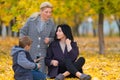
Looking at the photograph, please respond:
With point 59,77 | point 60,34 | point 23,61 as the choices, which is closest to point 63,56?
point 60,34

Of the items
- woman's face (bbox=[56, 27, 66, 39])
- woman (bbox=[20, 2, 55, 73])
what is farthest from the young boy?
woman's face (bbox=[56, 27, 66, 39])

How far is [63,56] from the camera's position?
10062 millimetres

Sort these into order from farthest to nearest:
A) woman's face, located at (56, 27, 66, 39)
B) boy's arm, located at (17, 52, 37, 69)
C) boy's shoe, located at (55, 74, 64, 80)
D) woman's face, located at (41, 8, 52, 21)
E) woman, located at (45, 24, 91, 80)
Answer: woman's face, located at (56, 27, 66, 39), woman's face, located at (41, 8, 52, 21), woman, located at (45, 24, 91, 80), boy's shoe, located at (55, 74, 64, 80), boy's arm, located at (17, 52, 37, 69)

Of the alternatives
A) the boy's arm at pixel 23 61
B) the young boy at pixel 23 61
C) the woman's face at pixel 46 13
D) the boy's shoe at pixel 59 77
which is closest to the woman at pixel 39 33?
the woman's face at pixel 46 13

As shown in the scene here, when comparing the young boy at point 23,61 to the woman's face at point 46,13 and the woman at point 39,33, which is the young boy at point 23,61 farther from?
the woman's face at point 46,13

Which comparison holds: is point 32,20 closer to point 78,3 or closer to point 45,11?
point 45,11

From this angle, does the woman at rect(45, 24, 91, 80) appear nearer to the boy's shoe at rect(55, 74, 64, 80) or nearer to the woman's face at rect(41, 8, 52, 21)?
the boy's shoe at rect(55, 74, 64, 80)

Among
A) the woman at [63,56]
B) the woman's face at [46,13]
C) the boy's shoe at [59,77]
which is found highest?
the woman's face at [46,13]

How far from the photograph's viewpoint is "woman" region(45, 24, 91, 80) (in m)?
9.80

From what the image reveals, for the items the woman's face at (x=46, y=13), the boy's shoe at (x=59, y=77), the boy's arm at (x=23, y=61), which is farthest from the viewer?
the woman's face at (x=46, y=13)

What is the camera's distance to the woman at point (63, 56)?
32.2 ft

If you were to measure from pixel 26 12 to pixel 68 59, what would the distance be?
6.64m

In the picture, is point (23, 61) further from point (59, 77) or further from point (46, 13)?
point (46, 13)

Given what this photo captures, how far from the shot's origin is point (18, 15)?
16688 mm
